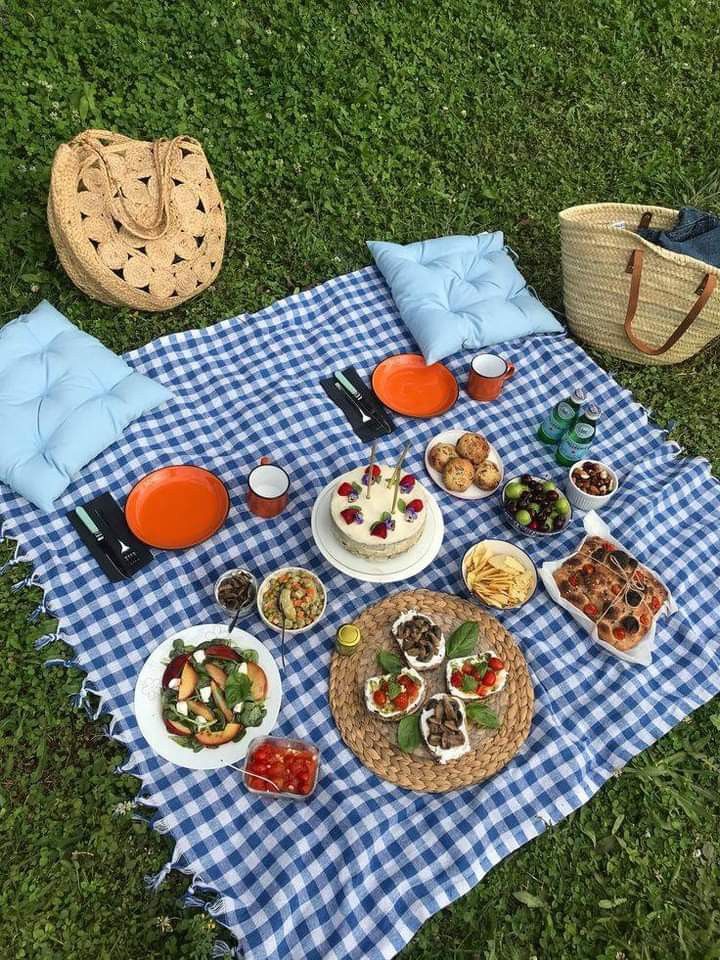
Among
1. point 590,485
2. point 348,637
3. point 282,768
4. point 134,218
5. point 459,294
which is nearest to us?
point 282,768

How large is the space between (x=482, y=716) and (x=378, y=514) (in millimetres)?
1123

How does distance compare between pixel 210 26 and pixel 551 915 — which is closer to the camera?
pixel 551 915

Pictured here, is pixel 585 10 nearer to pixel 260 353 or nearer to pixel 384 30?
pixel 384 30

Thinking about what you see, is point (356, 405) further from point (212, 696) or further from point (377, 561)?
point (212, 696)

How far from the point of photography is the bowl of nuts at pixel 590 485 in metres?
4.23

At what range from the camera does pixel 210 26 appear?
595cm

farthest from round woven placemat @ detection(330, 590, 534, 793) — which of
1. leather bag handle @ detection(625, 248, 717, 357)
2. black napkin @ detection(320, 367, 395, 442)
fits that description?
leather bag handle @ detection(625, 248, 717, 357)

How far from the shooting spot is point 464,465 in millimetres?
4266

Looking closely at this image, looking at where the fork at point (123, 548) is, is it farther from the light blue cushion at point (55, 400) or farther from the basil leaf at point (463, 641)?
the basil leaf at point (463, 641)

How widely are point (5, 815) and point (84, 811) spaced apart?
37 cm

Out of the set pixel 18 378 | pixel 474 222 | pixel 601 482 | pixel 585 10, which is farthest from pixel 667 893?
pixel 585 10

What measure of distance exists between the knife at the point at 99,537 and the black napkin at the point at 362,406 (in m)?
1.67

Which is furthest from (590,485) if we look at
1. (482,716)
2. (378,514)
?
(482,716)

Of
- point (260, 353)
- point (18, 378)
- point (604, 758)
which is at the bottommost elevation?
point (604, 758)
